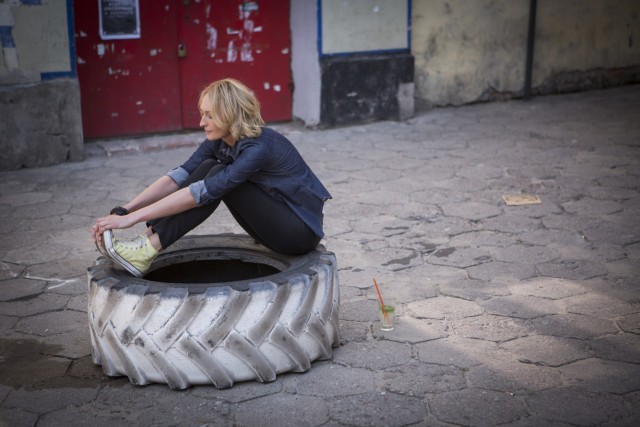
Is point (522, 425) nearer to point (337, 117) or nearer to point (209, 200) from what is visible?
point (209, 200)

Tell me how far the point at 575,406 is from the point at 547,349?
0.52 meters

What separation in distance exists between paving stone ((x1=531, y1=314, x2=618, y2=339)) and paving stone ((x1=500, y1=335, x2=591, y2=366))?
7 cm

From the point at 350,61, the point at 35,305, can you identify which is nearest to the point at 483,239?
the point at 35,305

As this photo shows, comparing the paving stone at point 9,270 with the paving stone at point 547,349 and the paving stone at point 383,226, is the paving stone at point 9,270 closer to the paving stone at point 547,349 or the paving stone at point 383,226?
the paving stone at point 383,226

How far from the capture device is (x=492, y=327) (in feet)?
13.1

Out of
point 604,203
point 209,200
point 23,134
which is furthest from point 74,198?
point 604,203

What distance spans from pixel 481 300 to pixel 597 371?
904mm

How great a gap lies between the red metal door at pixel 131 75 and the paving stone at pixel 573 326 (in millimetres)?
4929

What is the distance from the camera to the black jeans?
3682mm

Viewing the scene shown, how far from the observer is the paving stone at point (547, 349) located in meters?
3.63

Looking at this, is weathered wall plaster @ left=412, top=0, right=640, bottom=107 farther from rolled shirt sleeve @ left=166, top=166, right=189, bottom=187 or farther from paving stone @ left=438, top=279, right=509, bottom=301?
rolled shirt sleeve @ left=166, top=166, right=189, bottom=187

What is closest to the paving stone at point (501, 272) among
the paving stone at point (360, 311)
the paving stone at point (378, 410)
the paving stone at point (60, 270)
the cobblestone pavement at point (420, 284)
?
the cobblestone pavement at point (420, 284)

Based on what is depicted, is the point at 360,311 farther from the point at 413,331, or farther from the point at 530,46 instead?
the point at 530,46

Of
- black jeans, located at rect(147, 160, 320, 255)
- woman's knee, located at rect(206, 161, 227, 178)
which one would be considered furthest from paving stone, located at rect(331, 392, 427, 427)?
woman's knee, located at rect(206, 161, 227, 178)
